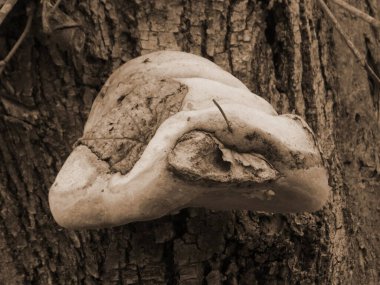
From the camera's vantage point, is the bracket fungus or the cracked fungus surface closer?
the bracket fungus

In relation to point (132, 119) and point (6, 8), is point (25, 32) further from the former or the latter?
point (132, 119)

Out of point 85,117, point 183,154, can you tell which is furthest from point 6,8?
point 183,154

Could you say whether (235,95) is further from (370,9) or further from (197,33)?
(370,9)

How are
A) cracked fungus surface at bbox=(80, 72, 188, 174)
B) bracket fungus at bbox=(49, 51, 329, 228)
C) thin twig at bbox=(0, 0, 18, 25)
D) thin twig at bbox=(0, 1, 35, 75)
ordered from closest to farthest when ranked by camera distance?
bracket fungus at bbox=(49, 51, 329, 228)
cracked fungus surface at bbox=(80, 72, 188, 174)
thin twig at bbox=(0, 0, 18, 25)
thin twig at bbox=(0, 1, 35, 75)

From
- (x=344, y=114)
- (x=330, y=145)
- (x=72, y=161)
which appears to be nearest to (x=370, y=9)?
(x=344, y=114)

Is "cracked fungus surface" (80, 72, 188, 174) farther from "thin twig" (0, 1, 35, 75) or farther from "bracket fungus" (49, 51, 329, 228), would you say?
"thin twig" (0, 1, 35, 75)

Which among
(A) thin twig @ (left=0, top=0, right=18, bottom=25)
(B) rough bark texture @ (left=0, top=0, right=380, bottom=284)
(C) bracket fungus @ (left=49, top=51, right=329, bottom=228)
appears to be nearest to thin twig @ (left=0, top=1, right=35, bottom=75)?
(B) rough bark texture @ (left=0, top=0, right=380, bottom=284)
